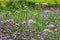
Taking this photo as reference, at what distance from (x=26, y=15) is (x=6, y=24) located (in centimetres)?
101

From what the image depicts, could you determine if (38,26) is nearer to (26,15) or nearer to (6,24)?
(6,24)

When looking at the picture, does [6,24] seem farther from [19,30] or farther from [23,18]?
[23,18]

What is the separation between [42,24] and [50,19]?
1.36 feet

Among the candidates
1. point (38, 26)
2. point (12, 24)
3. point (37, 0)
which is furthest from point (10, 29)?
point (37, 0)

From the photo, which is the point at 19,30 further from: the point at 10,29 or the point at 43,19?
the point at 43,19

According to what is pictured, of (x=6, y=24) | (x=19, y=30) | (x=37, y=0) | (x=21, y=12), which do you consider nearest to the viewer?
(x=19, y=30)

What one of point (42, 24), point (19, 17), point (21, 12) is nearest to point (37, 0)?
point (21, 12)

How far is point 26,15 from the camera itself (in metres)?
5.17

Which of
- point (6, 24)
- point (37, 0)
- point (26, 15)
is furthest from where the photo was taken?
point (37, 0)

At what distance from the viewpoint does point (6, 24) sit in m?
4.23

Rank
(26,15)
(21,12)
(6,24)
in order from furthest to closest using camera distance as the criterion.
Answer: (21,12), (26,15), (6,24)

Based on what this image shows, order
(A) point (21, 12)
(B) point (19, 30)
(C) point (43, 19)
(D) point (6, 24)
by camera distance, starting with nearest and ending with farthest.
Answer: (B) point (19, 30) → (D) point (6, 24) → (C) point (43, 19) → (A) point (21, 12)

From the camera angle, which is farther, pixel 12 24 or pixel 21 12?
pixel 21 12

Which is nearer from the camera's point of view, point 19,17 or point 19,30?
point 19,30
